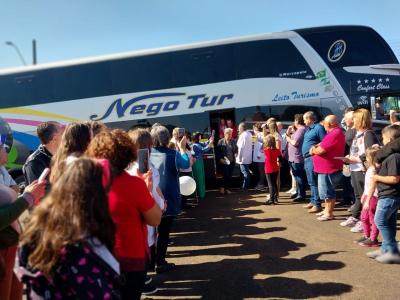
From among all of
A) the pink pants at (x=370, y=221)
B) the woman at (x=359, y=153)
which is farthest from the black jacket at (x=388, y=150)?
the woman at (x=359, y=153)

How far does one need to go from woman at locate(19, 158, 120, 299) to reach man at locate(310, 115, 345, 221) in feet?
17.0

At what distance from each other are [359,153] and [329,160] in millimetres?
632

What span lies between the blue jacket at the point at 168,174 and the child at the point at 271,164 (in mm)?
3722

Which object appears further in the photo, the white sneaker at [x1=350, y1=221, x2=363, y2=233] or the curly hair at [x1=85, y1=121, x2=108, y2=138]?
the white sneaker at [x1=350, y1=221, x2=363, y2=233]

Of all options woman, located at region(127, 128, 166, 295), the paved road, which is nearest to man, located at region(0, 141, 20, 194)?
woman, located at region(127, 128, 166, 295)

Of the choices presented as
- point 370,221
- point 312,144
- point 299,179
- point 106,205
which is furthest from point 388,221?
point 106,205

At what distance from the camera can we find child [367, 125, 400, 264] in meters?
4.38

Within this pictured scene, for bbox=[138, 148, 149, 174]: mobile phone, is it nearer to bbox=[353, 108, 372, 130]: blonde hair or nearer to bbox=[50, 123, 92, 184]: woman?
bbox=[50, 123, 92, 184]: woman

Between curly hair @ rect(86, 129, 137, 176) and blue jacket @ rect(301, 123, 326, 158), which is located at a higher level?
curly hair @ rect(86, 129, 137, 176)

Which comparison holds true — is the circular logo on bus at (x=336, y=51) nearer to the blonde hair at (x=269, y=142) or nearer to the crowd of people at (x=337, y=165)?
the crowd of people at (x=337, y=165)

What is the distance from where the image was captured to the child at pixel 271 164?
786 centimetres

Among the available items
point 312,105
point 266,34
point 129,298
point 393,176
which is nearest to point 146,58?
point 266,34

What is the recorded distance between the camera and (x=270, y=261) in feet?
15.7

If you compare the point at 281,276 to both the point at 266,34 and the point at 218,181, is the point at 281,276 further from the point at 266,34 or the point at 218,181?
the point at 266,34
